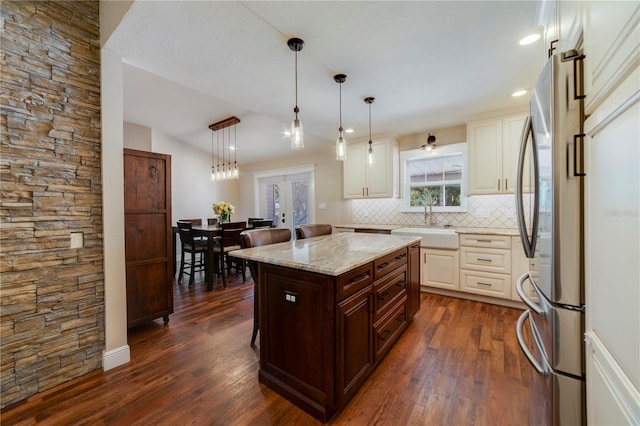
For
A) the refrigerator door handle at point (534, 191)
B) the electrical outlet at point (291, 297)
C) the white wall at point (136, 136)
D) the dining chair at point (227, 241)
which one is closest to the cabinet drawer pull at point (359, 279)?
the electrical outlet at point (291, 297)

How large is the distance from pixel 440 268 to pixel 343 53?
285cm

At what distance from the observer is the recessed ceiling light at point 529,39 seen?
73.5 inches

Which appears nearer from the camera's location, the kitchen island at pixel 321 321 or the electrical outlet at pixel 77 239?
the kitchen island at pixel 321 321

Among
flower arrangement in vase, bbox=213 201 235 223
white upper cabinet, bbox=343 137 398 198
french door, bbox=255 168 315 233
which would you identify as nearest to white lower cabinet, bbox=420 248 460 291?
white upper cabinet, bbox=343 137 398 198

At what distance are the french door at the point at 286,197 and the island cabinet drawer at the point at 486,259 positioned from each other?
10.7 ft

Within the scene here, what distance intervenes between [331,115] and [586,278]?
3104 mm

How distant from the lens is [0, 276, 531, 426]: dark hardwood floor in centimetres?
153

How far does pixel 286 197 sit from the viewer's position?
648 cm

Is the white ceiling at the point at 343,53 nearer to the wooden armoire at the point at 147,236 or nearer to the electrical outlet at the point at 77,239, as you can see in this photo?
the wooden armoire at the point at 147,236

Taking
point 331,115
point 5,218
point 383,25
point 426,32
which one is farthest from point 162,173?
point 426,32

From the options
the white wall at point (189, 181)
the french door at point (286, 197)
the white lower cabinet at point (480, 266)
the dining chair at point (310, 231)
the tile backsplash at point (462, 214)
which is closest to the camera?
the dining chair at point (310, 231)

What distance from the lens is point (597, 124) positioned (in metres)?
0.77

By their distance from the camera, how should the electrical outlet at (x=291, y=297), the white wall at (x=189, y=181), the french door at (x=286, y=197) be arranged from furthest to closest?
the french door at (x=286, y=197) → the white wall at (x=189, y=181) → the electrical outlet at (x=291, y=297)

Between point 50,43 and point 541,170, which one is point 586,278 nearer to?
point 541,170
